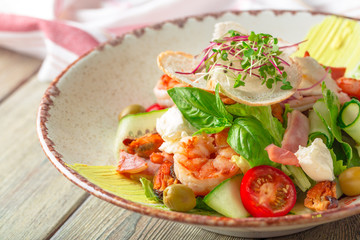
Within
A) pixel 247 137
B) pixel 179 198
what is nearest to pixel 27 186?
pixel 179 198

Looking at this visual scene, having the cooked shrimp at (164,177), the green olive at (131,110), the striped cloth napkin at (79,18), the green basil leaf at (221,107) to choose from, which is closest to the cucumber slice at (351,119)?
the green basil leaf at (221,107)

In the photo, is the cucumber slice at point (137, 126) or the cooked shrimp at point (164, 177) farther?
the cucumber slice at point (137, 126)

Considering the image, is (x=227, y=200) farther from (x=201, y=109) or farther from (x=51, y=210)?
(x=51, y=210)

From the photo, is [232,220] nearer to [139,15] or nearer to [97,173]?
[97,173]

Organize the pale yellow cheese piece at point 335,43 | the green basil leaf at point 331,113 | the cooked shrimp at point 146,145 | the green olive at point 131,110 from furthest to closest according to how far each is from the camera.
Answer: the pale yellow cheese piece at point 335,43, the green olive at point 131,110, the cooked shrimp at point 146,145, the green basil leaf at point 331,113

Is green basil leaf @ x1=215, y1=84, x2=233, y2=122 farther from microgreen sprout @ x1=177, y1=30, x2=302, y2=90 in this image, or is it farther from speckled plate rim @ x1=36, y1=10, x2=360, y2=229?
speckled plate rim @ x1=36, y1=10, x2=360, y2=229

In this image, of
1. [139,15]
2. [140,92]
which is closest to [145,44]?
[140,92]

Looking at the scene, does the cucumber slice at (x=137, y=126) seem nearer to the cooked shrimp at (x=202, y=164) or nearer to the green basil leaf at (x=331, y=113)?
the cooked shrimp at (x=202, y=164)
